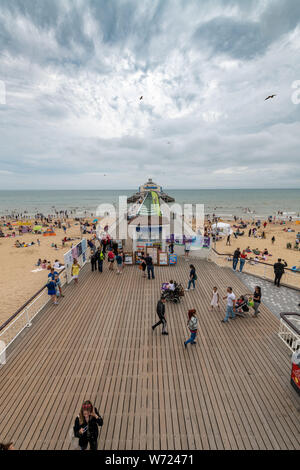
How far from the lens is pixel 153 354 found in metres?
5.97

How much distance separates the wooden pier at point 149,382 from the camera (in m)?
4.05

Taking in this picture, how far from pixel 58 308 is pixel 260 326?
7.68 meters

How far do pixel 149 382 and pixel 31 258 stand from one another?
21.6 m

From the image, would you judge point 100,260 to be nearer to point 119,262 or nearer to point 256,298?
point 119,262

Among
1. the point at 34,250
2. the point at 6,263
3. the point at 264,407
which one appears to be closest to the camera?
the point at 264,407

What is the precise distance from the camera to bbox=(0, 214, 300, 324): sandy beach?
45.2ft

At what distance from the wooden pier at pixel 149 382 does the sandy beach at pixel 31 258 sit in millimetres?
6680

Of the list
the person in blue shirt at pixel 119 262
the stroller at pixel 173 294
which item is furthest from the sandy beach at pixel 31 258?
the stroller at pixel 173 294

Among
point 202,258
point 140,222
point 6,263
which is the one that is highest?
point 140,222

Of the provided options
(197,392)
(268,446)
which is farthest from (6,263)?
(268,446)

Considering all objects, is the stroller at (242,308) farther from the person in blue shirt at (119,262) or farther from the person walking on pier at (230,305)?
the person in blue shirt at (119,262)

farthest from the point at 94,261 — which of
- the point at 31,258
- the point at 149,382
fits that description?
the point at 31,258
